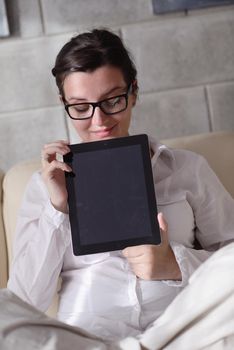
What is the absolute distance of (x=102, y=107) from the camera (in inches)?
54.7

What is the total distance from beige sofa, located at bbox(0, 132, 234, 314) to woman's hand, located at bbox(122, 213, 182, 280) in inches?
15.8

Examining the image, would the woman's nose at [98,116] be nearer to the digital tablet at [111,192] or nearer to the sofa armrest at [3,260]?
the digital tablet at [111,192]

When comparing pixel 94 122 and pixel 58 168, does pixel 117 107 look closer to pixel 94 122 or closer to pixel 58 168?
pixel 94 122

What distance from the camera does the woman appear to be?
129 cm

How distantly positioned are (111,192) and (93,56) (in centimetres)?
34

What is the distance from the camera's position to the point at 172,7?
6.01 feet

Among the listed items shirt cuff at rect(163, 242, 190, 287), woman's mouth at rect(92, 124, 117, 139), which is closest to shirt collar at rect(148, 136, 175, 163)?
woman's mouth at rect(92, 124, 117, 139)

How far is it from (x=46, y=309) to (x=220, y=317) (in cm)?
62

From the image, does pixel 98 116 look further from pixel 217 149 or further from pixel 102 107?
pixel 217 149

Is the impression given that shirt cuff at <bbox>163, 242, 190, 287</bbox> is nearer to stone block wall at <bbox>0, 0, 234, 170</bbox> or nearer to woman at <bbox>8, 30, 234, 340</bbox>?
woman at <bbox>8, 30, 234, 340</bbox>

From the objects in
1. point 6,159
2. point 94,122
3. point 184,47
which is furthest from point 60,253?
point 184,47

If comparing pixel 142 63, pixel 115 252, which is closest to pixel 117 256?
pixel 115 252

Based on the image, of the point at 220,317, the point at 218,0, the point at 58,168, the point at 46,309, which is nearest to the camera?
the point at 220,317

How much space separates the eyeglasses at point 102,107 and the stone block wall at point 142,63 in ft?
1.61
